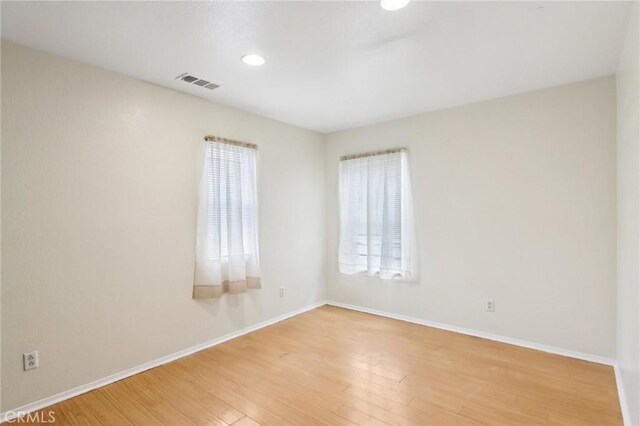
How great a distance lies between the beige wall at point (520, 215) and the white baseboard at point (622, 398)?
254 millimetres

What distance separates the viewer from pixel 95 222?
2.58m

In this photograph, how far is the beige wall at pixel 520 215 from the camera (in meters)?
2.89

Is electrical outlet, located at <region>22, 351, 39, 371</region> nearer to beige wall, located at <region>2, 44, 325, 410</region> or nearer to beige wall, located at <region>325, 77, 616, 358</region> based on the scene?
beige wall, located at <region>2, 44, 325, 410</region>

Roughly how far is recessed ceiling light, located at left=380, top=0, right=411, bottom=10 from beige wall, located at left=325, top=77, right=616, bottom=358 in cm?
207

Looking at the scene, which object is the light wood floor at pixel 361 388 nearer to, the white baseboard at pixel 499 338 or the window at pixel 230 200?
the white baseboard at pixel 499 338

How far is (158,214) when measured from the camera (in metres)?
2.97

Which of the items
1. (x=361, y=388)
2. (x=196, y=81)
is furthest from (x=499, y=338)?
(x=196, y=81)

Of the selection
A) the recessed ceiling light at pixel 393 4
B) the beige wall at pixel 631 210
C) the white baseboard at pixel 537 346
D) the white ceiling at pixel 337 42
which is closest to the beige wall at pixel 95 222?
the white ceiling at pixel 337 42

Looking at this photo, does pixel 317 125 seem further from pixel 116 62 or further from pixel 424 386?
pixel 424 386

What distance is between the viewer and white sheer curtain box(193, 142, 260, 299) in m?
3.26

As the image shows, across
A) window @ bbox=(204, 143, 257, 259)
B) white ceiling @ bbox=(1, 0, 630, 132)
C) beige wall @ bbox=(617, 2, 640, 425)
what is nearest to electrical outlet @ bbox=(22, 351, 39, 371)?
window @ bbox=(204, 143, 257, 259)

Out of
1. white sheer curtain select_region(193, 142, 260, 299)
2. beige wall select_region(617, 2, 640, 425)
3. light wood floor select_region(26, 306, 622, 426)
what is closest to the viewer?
beige wall select_region(617, 2, 640, 425)

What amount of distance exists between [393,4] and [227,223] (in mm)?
2492

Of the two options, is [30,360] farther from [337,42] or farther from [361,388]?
[337,42]
